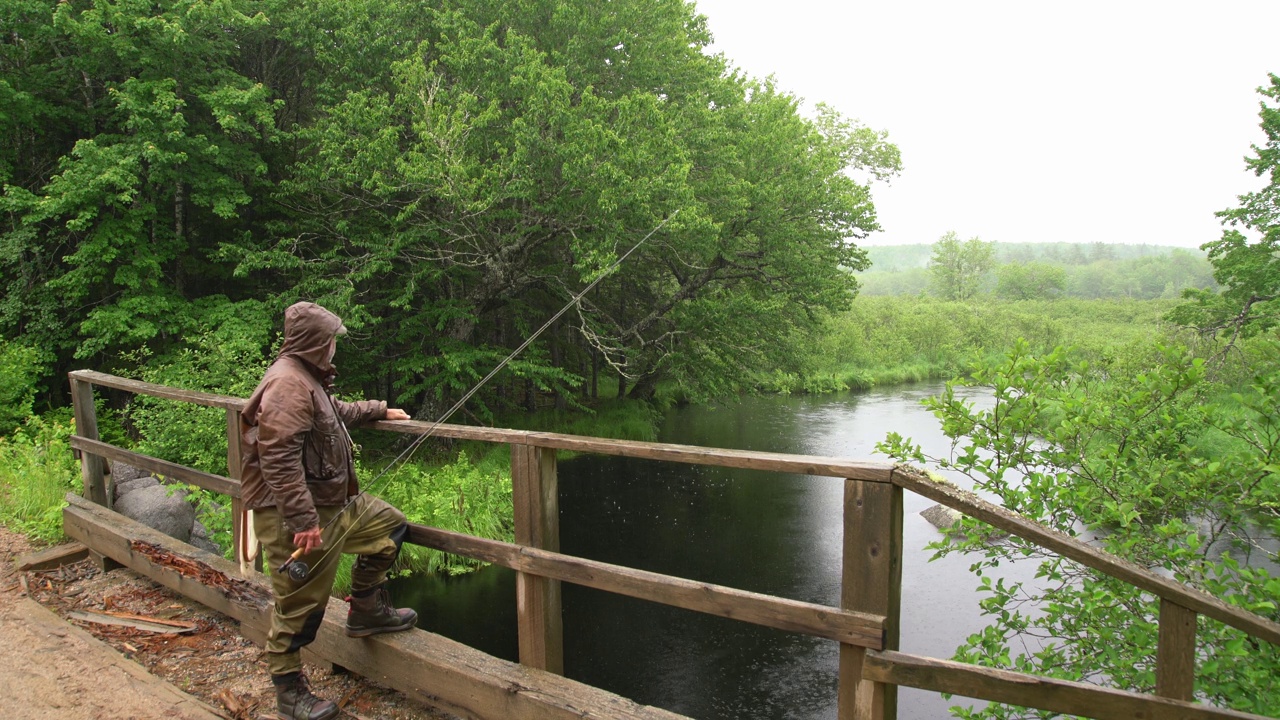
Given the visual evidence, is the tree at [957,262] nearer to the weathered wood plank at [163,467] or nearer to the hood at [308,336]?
the weathered wood plank at [163,467]

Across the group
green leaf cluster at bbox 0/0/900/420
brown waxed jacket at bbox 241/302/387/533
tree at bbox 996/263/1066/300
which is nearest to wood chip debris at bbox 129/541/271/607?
brown waxed jacket at bbox 241/302/387/533

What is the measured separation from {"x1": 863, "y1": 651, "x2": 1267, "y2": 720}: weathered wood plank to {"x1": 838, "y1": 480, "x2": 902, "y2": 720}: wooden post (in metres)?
0.10

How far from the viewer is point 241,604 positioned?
3.83 m

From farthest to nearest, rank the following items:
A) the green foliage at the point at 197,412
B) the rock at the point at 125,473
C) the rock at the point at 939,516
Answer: the rock at the point at 939,516 → the rock at the point at 125,473 → the green foliage at the point at 197,412

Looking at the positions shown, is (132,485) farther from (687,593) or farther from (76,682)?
(687,593)

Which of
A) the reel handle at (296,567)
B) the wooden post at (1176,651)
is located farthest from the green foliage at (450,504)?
the wooden post at (1176,651)

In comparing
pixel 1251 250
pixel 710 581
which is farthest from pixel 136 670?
pixel 1251 250

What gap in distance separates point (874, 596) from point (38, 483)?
702 centimetres

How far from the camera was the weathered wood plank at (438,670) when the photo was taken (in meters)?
2.83

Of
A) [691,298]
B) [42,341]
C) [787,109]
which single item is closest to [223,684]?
[42,341]

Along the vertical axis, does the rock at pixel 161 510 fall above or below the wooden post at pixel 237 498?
below

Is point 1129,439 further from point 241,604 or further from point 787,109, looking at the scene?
point 787,109

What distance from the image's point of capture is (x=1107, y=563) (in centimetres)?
209

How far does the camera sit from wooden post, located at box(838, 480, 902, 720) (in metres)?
2.29
